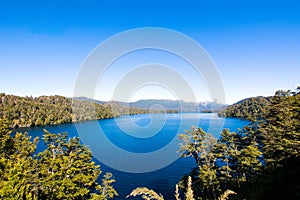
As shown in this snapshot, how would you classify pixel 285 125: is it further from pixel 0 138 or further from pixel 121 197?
pixel 0 138

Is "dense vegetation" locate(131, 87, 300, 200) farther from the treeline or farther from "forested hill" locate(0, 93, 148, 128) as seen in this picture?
"forested hill" locate(0, 93, 148, 128)

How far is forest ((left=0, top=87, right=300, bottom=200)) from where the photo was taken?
11.4 meters

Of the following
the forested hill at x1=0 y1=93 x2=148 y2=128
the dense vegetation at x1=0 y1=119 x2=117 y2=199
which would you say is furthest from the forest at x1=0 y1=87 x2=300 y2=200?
the forested hill at x1=0 y1=93 x2=148 y2=128

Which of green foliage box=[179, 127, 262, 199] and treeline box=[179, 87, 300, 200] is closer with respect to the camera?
treeline box=[179, 87, 300, 200]

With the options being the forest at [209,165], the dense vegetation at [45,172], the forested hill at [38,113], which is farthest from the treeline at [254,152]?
the forested hill at [38,113]

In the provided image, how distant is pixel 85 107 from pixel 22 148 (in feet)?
438

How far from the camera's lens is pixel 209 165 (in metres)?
22.0

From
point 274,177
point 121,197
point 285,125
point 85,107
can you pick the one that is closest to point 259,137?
point 285,125

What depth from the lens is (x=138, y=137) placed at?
72938 mm

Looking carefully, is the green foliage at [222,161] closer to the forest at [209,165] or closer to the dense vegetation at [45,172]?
the forest at [209,165]

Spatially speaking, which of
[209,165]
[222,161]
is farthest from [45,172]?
[222,161]

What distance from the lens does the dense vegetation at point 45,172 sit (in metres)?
11.4

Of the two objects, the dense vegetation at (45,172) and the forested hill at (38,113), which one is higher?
the forested hill at (38,113)

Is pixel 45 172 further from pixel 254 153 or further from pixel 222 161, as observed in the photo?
pixel 254 153
